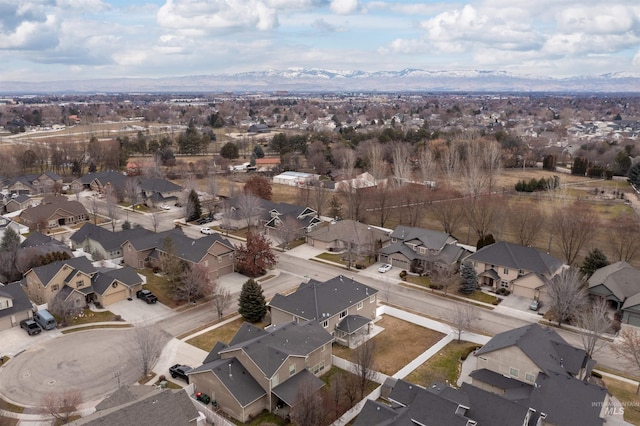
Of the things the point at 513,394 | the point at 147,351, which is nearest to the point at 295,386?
the point at 147,351

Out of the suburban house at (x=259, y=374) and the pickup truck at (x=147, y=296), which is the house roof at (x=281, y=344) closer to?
the suburban house at (x=259, y=374)

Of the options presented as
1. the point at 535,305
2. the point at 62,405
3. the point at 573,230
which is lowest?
the point at 535,305

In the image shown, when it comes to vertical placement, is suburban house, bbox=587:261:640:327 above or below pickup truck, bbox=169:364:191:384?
above

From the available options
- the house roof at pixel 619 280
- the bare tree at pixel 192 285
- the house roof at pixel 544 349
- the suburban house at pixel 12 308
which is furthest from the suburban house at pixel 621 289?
the suburban house at pixel 12 308

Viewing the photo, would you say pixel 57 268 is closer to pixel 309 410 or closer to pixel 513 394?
pixel 309 410

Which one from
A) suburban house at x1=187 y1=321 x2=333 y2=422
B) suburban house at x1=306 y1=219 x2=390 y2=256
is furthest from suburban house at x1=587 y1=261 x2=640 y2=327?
suburban house at x1=187 y1=321 x2=333 y2=422

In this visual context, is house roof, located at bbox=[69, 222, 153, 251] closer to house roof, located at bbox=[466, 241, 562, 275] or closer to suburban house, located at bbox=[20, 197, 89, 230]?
suburban house, located at bbox=[20, 197, 89, 230]
